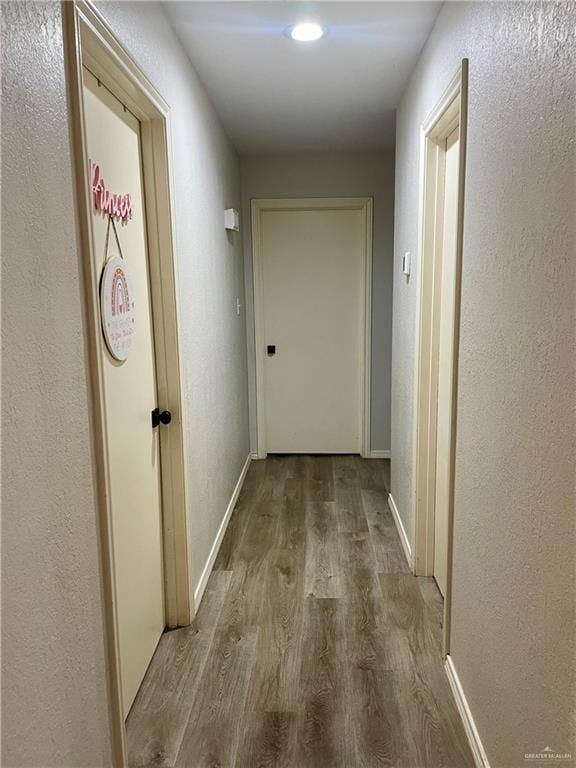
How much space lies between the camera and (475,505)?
1633 millimetres

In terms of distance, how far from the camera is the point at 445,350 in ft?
7.96

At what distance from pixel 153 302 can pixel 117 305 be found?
411 mm

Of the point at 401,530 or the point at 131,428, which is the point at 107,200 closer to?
the point at 131,428

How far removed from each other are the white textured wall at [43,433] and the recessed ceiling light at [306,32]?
126cm

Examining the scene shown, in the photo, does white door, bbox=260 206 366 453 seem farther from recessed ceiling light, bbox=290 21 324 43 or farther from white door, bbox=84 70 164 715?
white door, bbox=84 70 164 715

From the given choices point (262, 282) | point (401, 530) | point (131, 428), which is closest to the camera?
point (131, 428)

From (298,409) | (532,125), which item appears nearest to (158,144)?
(532,125)

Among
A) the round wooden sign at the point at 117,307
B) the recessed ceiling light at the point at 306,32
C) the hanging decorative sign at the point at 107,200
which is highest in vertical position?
the recessed ceiling light at the point at 306,32

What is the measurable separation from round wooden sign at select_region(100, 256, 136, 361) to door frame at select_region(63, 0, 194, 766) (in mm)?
122

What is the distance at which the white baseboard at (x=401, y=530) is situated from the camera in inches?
112

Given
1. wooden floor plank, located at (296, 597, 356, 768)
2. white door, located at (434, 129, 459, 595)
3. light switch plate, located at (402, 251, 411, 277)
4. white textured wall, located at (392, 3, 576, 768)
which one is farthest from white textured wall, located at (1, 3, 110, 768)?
light switch plate, located at (402, 251, 411, 277)

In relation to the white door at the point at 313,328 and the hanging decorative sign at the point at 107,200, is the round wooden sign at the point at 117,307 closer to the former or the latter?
the hanging decorative sign at the point at 107,200

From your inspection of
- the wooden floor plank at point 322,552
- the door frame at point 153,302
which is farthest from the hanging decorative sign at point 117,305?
the wooden floor plank at point 322,552

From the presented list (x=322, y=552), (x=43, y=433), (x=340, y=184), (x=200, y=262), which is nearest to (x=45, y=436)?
(x=43, y=433)
